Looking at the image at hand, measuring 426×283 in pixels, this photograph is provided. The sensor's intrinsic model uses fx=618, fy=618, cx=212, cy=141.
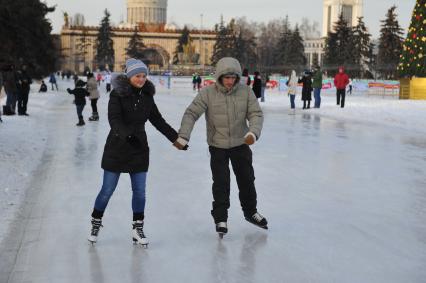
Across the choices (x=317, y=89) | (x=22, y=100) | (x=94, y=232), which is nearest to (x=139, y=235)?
(x=94, y=232)

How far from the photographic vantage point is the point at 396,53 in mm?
52594

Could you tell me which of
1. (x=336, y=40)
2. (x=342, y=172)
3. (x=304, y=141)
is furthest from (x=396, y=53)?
(x=342, y=172)

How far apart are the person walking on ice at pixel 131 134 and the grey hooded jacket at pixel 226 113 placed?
0.31 metres

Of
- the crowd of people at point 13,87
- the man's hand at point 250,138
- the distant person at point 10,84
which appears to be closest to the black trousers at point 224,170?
the man's hand at point 250,138

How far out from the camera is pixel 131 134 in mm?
4301

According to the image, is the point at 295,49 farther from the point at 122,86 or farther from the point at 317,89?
the point at 122,86

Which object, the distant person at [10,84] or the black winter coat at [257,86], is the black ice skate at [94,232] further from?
the black winter coat at [257,86]

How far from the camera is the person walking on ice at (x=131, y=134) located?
4.29 m

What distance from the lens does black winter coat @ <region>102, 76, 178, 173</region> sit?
4.28 meters

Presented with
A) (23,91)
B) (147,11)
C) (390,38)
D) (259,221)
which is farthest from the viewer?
(147,11)

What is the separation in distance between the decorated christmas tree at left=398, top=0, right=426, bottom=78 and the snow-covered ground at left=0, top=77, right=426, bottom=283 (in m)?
14.1

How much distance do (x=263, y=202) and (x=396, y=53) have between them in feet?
163

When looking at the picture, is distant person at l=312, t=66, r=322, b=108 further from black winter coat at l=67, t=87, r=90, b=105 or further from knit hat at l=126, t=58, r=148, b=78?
knit hat at l=126, t=58, r=148, b=78

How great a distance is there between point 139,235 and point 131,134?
0.76 meters
